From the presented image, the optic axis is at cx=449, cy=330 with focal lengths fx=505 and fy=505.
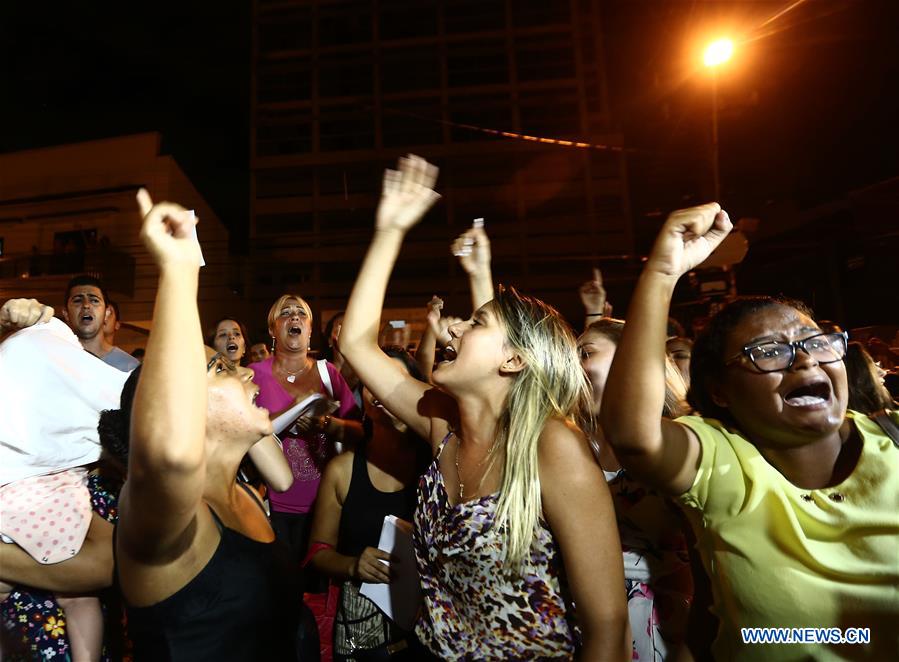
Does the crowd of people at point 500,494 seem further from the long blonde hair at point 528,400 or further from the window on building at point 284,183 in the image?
the window on building at point 284,183

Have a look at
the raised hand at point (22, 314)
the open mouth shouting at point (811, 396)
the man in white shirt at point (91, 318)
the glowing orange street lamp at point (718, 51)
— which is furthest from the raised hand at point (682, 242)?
the glowing orange street lamp at point (718, 51)

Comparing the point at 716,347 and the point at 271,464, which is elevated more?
the point at 716,347

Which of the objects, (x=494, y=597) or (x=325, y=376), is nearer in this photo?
(x=494, y=597)

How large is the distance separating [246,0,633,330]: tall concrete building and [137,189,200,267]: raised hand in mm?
33053

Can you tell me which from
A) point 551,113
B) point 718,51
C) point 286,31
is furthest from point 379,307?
point 286,31

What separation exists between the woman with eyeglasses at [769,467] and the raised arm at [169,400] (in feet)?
3.99

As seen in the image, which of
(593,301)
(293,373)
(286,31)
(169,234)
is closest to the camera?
(169,234)

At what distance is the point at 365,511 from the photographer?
2.78 metres

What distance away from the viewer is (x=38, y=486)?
2096mm

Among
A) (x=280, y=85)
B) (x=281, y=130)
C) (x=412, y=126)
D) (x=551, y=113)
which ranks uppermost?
(x=280, y=85)

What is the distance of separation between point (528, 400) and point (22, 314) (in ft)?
9.13

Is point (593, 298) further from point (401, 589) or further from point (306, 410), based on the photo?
point (401, 589)

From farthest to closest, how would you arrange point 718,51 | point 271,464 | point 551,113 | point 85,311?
1. point 551,113
2. point 718,51
3. point 85,311
4. point 271,464

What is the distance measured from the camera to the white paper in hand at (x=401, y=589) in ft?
7.83
